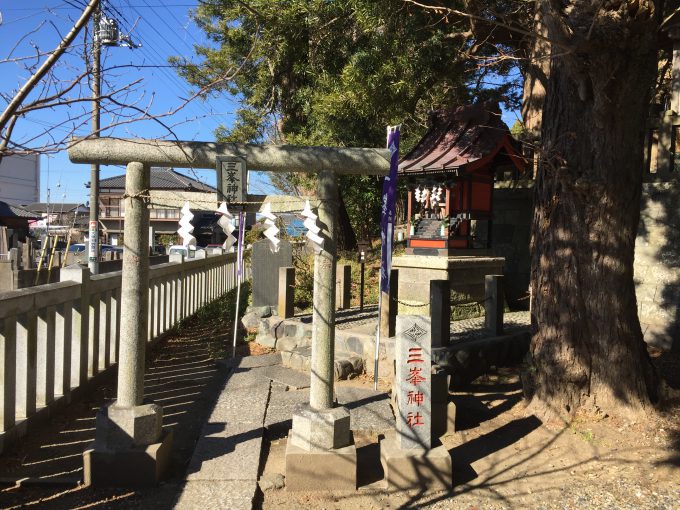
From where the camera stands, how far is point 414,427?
4.14 metres

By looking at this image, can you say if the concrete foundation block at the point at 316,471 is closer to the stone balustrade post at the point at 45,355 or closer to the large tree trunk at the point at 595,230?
the stone balustrade post at the point at 45,355

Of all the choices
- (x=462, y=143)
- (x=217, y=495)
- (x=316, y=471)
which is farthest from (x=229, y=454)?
(x=462, y=143)

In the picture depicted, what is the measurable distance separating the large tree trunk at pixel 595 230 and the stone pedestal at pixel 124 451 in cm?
395

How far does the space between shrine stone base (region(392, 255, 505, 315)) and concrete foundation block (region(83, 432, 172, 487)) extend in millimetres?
6014

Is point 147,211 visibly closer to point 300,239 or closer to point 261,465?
point 261,465

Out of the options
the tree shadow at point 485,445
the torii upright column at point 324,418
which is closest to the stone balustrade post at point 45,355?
the torii upright column at point 324,418

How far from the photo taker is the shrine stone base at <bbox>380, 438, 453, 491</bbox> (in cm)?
407

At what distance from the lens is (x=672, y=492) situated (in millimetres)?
4051

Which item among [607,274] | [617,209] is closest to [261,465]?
[607,274]

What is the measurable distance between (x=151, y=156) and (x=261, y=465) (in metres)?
2.70

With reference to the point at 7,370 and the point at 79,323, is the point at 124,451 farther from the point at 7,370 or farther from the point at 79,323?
the point at 79,323

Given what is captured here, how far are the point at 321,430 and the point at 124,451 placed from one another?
1.48m

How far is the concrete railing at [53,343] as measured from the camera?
4.10 m

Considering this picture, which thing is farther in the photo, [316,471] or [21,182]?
[21,182]
